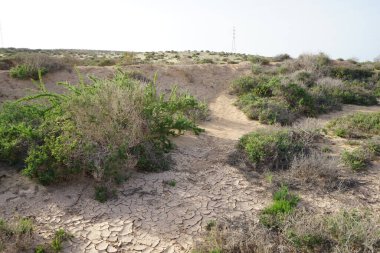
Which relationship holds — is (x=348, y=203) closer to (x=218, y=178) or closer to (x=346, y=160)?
(x=346, y=160)

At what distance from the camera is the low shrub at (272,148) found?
5.42 meters

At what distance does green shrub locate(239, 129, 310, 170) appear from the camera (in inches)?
213

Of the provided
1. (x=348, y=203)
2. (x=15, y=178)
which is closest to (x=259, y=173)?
(x=348, y=203)

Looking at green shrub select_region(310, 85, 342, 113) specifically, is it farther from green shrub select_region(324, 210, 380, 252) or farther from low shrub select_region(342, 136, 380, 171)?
green shrub select_region(324, 210, 380, 252)

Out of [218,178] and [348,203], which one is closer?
[348,203]

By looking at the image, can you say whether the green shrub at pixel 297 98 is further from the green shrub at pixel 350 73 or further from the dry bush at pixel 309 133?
the green shrub at pixel 350 73

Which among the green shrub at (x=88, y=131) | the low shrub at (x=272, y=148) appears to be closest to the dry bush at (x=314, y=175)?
the low shrub at (x=272, y=148)

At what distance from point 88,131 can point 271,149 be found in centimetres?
294

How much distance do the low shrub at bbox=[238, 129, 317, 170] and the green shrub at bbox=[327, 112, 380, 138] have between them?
168cm

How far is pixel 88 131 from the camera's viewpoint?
4652mm

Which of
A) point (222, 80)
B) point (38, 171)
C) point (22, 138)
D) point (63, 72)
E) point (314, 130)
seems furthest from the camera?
point (222, 80)

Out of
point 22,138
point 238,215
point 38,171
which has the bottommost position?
point 238,215

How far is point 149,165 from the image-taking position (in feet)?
16.4

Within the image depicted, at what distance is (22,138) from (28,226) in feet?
5.86
